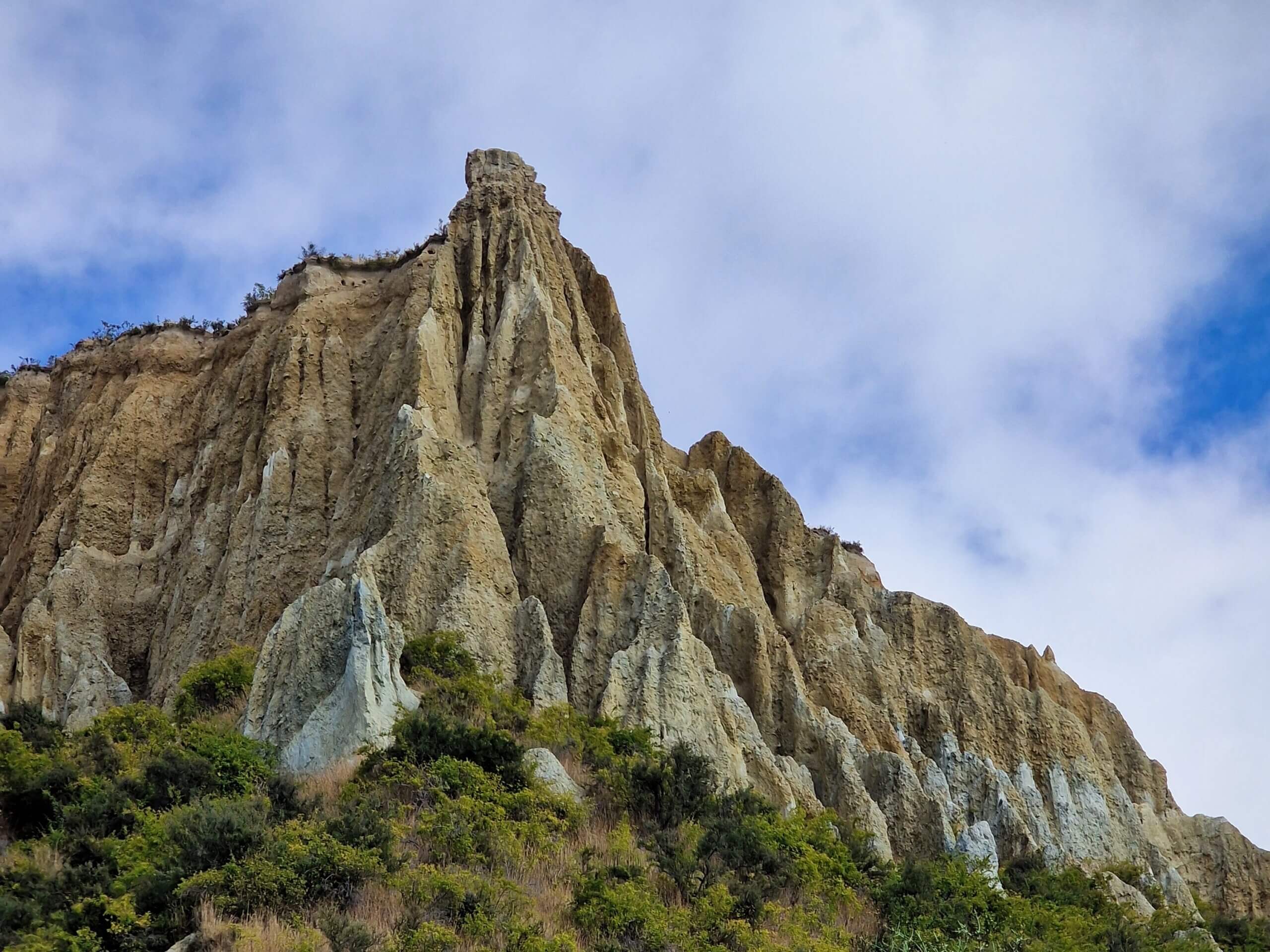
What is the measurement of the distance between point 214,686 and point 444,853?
7939 mm

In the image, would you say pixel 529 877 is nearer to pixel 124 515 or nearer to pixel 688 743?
pixel 688 743

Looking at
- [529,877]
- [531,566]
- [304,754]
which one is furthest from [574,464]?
[529,877]

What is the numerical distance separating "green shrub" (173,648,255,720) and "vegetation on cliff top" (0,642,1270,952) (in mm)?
39

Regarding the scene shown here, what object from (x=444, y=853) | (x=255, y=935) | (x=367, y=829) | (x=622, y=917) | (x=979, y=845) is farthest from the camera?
(x=979, y=845)

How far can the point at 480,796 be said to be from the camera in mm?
19047

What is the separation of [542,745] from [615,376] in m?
13.1

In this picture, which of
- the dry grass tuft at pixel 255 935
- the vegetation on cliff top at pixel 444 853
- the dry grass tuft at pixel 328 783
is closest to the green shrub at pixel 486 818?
the vegetation on cliff top at pixel 444 853

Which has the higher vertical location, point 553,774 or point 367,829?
point 553,774

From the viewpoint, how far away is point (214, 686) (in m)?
23.6

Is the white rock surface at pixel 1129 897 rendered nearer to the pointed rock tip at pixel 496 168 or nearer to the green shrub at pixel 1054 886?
the green shrub at pixel 1054 886

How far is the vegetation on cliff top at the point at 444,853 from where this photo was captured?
608 inches

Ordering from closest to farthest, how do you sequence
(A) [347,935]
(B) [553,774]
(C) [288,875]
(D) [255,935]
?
(D) [255,935] < (A) [347,935] < (C) [288,875] < (B) [553,774]

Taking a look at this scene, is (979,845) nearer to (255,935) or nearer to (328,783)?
(328,783)

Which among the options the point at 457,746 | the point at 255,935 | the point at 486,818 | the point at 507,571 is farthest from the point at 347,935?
the point at 507,571
